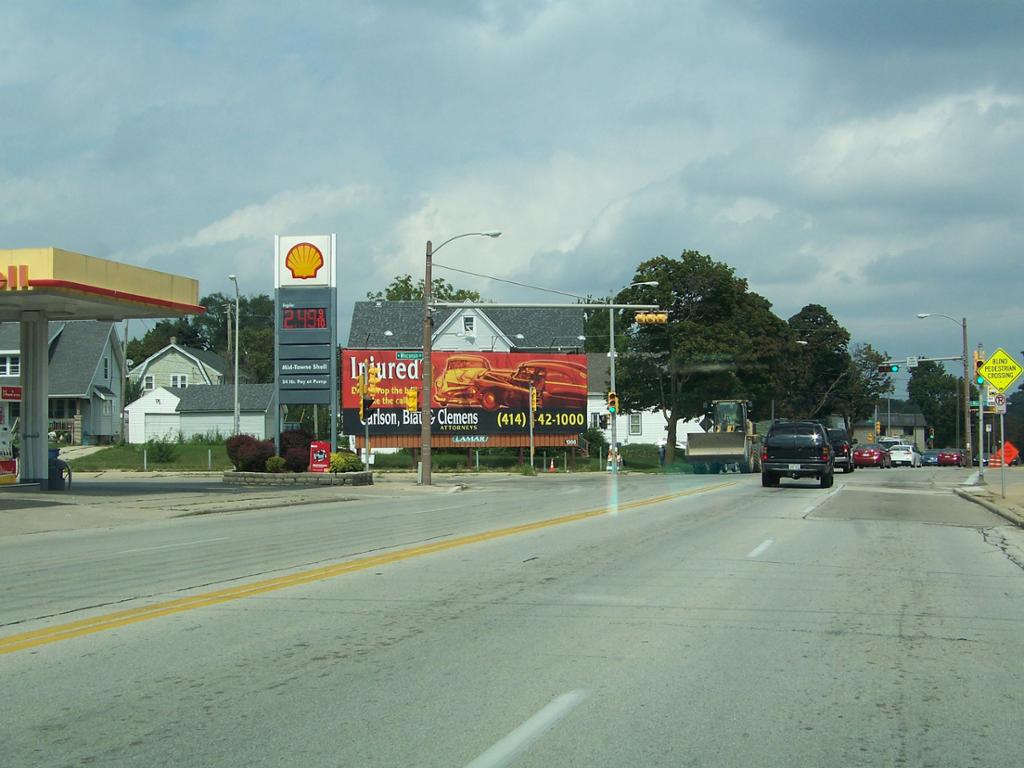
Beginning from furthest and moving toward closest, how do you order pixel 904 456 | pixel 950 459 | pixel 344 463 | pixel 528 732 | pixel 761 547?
pixel 950 459
pixel 904 456
pixel 344 463
pixel 761 547
pixel 528 732

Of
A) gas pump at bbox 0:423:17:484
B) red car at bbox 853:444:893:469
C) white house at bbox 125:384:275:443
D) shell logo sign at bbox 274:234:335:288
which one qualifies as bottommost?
red car at bbox 853:444:893:469

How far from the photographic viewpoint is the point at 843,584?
12414 mm

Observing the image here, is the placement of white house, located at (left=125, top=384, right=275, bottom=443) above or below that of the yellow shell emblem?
below

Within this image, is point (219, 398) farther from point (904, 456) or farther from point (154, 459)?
point (904, 456)

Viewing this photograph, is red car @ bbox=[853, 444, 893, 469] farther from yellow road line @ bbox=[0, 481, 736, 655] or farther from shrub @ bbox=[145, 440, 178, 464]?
yellow road line @ bbox=[0, 481, 736, 655]

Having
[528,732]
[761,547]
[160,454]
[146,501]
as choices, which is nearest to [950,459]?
[160,454]

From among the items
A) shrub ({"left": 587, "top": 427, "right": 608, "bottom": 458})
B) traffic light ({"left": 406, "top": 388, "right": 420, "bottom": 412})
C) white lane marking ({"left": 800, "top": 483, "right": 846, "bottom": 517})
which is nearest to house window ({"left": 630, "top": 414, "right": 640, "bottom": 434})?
shrub ({"left": 587, "top": 427, "right": 608, "bottom": 458})

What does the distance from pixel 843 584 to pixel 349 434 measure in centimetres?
4861

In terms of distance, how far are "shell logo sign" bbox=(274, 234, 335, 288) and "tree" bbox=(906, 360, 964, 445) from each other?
455 ft

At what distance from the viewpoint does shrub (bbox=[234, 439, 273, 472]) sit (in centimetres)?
3897

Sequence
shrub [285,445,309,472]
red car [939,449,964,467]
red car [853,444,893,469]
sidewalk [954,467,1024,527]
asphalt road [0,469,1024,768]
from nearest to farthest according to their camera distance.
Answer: asphalt road [0,469,1024,768]
sidewalk [954,467,1024,527]
shrub [285,445,309,472]
red car [853,444,893,469]
red car [939,449,964,467]

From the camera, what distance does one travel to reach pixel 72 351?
72.8 m

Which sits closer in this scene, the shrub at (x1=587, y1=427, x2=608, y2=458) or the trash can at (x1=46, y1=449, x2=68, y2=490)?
the trash can at (x1=46, y1=449, x2=68, y2=490)

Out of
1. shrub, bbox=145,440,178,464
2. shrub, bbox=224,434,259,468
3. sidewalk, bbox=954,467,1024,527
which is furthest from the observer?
shrub, bbox=145,440,178,464
